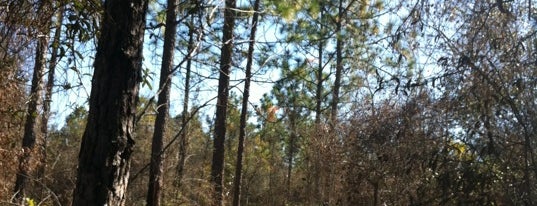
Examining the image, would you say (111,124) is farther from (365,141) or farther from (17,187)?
(17,187)

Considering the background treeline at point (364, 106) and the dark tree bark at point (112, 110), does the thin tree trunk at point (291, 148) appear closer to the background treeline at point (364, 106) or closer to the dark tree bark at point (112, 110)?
the background treeline at point (364, 106)

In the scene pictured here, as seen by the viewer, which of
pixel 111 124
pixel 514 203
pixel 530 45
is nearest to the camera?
pixel 111 124

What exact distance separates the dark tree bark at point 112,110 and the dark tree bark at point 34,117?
4.15 feet

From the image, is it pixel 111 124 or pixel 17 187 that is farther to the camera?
pixel 17 187

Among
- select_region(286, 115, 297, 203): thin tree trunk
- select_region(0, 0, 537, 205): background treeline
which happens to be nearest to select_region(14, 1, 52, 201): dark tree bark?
select_region(0, 0, 537, 205): background treeline

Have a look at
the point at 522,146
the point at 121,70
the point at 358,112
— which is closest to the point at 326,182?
the point at 358,112

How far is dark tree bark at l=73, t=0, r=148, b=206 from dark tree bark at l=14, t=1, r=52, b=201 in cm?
127

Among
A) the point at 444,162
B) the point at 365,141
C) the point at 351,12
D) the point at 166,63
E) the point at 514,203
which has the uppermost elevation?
the point at 351,12

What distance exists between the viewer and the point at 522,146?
599 centimetres

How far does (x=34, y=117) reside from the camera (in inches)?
375

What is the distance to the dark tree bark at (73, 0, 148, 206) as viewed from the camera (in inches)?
126

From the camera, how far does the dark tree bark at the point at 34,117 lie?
251 inches

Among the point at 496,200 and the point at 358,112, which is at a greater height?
the point at 358,112

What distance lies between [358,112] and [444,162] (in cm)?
501
